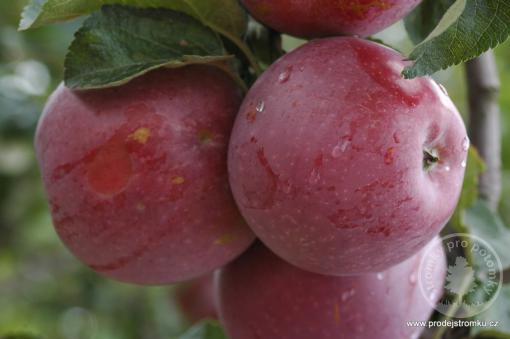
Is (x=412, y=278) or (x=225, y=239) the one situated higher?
(x=225, y=239)

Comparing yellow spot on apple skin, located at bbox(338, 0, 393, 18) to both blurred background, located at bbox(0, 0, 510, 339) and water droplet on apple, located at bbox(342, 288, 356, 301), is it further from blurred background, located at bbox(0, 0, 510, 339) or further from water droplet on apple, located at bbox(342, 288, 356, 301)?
blurred background, located at bbox(0, 0, 510, 339)

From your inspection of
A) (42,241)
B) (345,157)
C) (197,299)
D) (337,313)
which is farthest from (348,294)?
(42,241)

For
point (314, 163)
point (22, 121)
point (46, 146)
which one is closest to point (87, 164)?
point (46, 146)

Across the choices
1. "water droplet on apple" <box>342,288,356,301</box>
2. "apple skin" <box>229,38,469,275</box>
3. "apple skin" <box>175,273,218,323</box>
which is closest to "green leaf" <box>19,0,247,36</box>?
"apple skin" <box>229,38,469,275</box>

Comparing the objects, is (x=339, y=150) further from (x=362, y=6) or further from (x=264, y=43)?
(x=264, y=43)

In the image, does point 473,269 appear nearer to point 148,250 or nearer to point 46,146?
point 148,250
